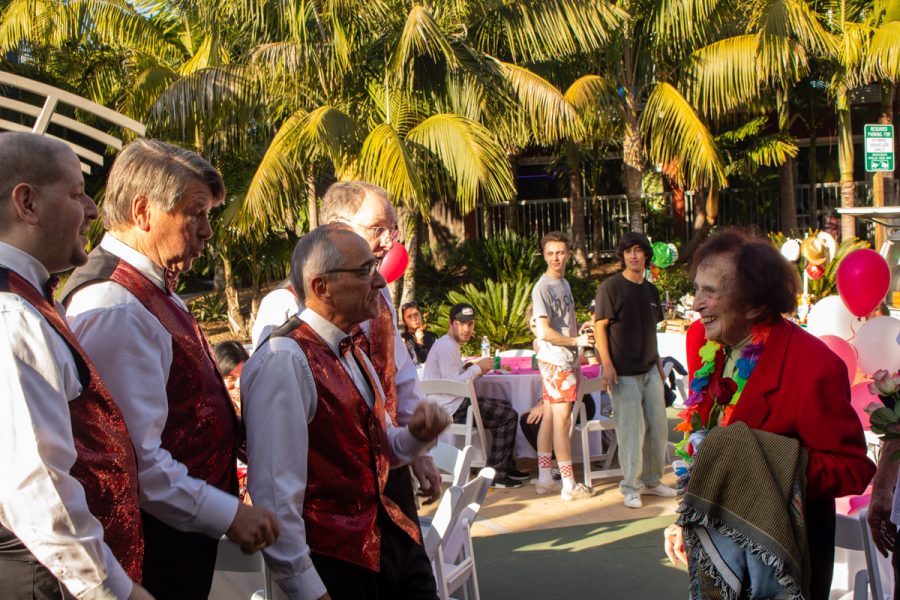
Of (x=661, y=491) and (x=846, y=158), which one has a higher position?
(x=846, y=158)

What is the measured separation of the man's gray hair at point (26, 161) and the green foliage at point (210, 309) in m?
16.4

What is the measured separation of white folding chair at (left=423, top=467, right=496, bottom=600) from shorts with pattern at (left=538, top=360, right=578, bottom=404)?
9.18ft

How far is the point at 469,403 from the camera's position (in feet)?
25.0

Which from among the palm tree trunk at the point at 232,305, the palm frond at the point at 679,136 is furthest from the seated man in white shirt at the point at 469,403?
the palm tree trunk at the point at 232,305

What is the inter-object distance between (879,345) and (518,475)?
3266 millimetres

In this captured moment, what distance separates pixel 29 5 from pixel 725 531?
15.6m

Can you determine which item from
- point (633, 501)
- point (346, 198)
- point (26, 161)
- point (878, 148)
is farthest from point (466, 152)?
point (26, 161)

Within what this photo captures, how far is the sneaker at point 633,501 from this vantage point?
676cm

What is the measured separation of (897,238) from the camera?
7.60 meters

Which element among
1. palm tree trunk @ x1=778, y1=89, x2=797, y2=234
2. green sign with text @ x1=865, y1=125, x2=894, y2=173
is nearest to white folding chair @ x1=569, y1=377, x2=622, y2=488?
green sign with text @ x1=865, y1=125, x2=894, y2=173

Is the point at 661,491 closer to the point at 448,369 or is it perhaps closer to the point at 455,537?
the point at 448,369

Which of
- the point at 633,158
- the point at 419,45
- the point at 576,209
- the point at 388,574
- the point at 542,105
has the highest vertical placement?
the point at 419,45

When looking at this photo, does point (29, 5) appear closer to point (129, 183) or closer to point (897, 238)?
point (897, 238)

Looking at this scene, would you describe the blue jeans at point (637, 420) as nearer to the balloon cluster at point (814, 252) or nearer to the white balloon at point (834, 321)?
the white balloon at point (834, 321)
